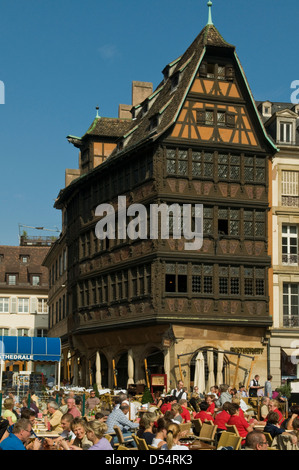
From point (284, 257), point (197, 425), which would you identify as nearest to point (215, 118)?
point (284, 257)

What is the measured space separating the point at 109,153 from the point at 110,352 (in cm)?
1113

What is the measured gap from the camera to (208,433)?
15.7m

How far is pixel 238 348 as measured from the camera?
122 ft

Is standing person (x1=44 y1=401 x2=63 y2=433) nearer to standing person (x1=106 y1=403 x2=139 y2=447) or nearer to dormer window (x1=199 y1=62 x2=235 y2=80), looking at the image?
standing person (x1=106 y1=403 x2=139 y2=447)

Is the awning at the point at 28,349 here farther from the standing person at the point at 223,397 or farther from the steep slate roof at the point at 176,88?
the standing person at the point at 223,397

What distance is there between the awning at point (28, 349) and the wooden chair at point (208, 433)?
2026 cm

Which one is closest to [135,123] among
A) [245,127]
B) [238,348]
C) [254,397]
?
[245,127]

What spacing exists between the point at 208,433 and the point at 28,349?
69.5 feet

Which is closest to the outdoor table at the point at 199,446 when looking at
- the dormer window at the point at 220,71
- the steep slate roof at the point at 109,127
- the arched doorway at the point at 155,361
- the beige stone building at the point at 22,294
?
the arched doorway at the point at 155,361

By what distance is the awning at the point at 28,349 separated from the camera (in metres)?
35.6

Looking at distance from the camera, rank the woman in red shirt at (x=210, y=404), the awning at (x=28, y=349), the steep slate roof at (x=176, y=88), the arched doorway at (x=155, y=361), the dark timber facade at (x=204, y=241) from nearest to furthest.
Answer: the woman in red shirt at (x=210, y=404)
the awning at (x=28, y=349)
the dark timber facade at (x=204, y=241)
the steep slate roof at (x=176, y=88)
the arched doorway at (x=155, y=361)

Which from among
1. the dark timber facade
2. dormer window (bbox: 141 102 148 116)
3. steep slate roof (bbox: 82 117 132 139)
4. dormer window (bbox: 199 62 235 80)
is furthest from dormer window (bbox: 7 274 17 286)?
dormer window (bbox: 199 62 235 80)

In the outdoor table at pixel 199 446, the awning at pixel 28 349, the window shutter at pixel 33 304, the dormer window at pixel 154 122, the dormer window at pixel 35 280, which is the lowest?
the outdoor table at pixel 199 446

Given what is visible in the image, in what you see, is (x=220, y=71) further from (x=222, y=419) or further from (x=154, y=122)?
(x=222, y=419)
